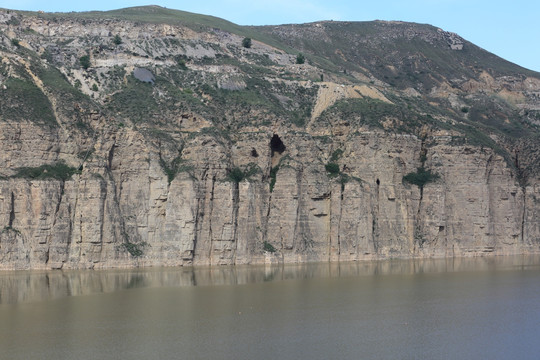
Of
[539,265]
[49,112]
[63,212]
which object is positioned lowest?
[539,265]

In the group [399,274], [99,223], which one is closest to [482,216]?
[399,274]

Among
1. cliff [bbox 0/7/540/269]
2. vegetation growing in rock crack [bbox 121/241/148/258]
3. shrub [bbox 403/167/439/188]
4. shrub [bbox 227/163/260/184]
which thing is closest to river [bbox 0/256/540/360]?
vegetation growing in rock crack [bbox 121/241/148/258]

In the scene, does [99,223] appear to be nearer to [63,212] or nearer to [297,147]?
[63,212]

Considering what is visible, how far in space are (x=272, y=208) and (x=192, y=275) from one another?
35.6ft

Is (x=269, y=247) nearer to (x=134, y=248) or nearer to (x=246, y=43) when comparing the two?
(x=134, y=248)

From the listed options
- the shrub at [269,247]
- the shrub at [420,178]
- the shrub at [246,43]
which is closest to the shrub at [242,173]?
the shrub at [269,247]

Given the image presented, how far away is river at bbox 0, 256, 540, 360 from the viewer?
44562mm

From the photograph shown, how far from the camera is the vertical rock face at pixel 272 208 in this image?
224 feet

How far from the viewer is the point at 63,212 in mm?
68750

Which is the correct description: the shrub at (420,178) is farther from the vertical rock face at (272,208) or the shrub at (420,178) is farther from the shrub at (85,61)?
the shrub at (85,61)

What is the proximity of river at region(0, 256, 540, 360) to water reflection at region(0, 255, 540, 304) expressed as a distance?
93mm

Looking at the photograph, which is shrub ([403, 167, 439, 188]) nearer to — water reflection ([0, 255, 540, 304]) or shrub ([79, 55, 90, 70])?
water reflection ([0, 255, 540, 304])

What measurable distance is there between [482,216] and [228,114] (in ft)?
76.1

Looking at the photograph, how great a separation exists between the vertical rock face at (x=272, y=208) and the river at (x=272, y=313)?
262 cm
